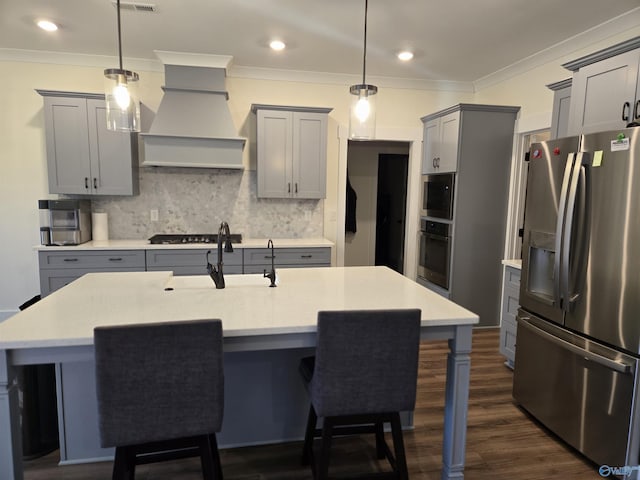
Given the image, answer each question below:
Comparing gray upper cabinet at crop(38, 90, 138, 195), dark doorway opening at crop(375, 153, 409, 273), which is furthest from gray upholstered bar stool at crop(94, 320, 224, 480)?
dark doorway opening at crop(375, 153, 409, 273)

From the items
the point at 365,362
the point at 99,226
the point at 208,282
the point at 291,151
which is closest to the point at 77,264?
the point at 99,226

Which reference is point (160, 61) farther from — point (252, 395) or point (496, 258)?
point (496, 258)

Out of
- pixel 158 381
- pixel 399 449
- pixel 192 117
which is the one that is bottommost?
pixel 399 449

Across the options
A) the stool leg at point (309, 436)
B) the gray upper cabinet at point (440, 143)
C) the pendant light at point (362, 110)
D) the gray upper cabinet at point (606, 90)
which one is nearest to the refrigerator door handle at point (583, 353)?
the gray upper cabinet at point (606, 90)

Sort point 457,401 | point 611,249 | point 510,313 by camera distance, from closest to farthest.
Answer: point 457,401 < point 611,249 < point 510,313

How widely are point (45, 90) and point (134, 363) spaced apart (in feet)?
11.5

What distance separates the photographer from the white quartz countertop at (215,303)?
157 cm

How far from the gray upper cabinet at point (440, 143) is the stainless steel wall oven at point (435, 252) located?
61 cm

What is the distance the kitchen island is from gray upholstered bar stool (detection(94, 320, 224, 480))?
0.15 metres

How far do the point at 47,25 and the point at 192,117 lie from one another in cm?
128

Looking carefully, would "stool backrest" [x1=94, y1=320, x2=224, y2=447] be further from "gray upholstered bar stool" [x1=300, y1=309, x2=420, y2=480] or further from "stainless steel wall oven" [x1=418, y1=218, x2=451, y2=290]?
"stainless steel wall oven" [x1=418, y1=218, x2=451, y2=290]

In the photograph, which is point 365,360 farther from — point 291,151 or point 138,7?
point 291,151

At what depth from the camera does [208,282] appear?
7.69 ft
